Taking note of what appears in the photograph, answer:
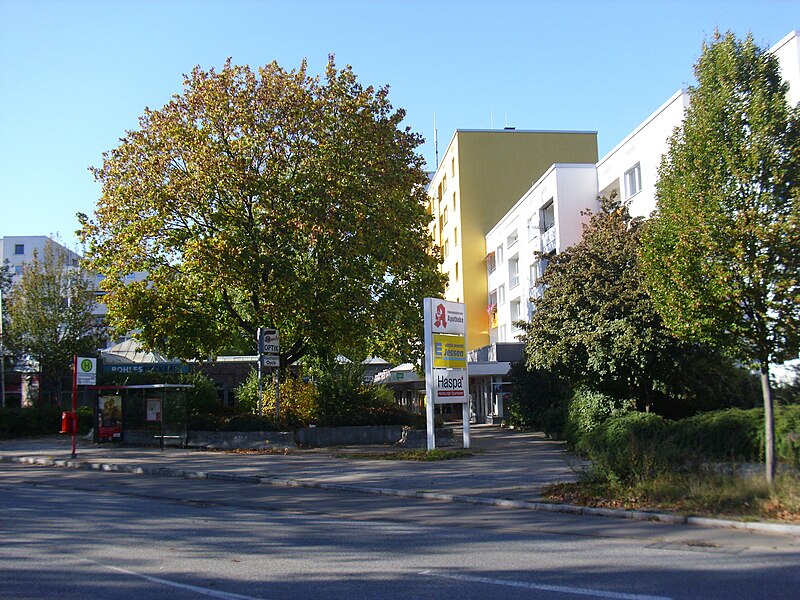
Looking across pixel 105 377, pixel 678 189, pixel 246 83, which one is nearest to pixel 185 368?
pixel 105 377

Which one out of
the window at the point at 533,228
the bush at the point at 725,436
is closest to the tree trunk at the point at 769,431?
the bush at the point at 725,436

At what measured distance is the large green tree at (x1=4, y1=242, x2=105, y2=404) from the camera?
131 feet

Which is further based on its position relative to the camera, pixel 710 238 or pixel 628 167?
pixel 628 167

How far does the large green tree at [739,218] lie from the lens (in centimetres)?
1119

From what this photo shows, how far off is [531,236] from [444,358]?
20.0m

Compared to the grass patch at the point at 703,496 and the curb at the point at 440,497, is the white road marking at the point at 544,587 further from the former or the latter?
the grass patch at the point at 703,496

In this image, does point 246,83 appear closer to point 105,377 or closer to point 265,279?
point 265,279

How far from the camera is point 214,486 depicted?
52.0 ft

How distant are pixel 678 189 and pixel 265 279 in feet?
47.1

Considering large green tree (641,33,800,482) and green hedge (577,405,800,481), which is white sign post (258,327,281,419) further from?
large green tree (641,33,800,482)

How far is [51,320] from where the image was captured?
132 ft

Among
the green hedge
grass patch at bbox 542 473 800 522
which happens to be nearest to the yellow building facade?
the green hedge

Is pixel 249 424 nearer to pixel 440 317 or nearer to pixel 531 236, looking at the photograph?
pixel 440 317

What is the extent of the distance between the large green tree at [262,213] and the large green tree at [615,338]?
6.09 metres
